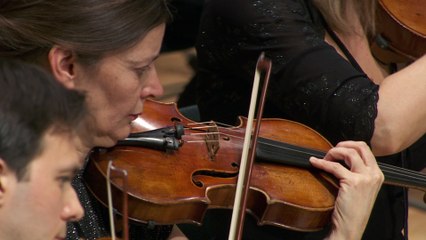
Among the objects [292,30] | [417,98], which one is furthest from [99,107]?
[417,98]

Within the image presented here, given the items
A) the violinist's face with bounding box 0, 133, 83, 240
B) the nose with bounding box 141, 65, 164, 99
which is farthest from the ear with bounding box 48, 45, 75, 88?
the violinist's face with bounding box 0, 133, 83, 240

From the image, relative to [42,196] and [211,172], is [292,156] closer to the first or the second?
[211,172]

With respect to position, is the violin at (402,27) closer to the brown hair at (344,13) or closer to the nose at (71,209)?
the brown hair at (344,13)

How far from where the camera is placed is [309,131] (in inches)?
59.2

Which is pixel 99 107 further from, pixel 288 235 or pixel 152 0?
pixel 288 235

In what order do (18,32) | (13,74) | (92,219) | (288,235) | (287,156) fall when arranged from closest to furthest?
1. (13,74)
2. (18,32)
3. (92,219)
4. (287,156)
5. (288,235)

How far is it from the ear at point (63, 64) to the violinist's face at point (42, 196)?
9.7 inches

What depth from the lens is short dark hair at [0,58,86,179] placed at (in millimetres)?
888

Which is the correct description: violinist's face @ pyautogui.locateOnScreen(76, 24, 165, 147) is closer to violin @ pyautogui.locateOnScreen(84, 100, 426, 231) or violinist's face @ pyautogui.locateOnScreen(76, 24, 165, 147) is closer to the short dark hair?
violin @ pyautogui.locateOnScreen(84, 100, 426, 231)

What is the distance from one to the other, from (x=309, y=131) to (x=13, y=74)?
2.30 ft

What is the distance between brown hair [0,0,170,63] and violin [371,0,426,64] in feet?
2.03

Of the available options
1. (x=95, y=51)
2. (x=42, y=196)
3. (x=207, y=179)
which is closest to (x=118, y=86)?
(x=95, y=51)

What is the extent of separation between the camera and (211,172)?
1357 millimetres

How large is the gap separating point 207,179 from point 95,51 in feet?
1.00
